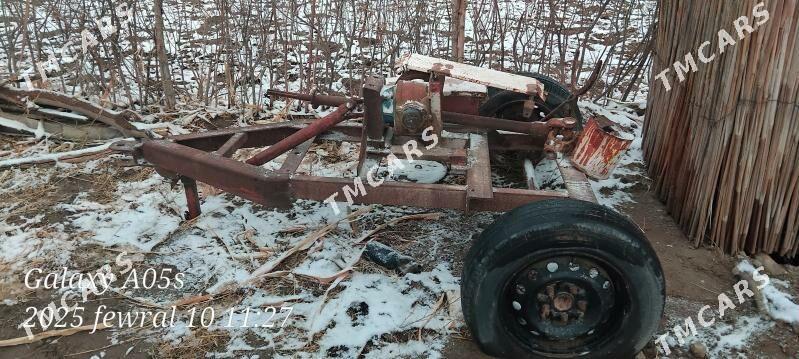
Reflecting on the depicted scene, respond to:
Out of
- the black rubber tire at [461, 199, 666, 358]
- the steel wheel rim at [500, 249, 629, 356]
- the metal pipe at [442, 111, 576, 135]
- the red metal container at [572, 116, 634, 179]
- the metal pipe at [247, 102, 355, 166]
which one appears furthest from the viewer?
the metal pipe at [442, 111, 576, 135]

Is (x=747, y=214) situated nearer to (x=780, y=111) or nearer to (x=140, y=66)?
(x=780, y=111)

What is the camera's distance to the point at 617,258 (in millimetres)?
2363

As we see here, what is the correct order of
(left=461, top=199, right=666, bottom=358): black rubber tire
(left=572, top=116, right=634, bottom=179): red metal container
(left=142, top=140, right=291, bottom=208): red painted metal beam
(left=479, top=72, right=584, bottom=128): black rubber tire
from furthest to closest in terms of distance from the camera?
(left=479, top=72, right=584, bottom=128): black rubber tire
(left=572, top=116, right=634, bottom=179): red metal container
(left=142, top=140, right=291, bottom=208): red painted metal beam
(left=461, top=199, right=666, bottom=358): black rubber tire

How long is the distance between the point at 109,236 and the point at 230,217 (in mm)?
771

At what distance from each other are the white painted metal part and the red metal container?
46 cm

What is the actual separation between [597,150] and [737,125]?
0.75 m

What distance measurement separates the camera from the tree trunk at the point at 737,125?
9.64 feet

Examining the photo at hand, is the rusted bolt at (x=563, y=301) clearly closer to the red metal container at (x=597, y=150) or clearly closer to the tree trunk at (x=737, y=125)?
the red metal container at (x=597, y=150)

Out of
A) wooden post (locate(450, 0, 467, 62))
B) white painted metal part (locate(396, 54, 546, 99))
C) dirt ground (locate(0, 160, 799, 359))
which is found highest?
wooden post (locate(450, 0, 467, 62))

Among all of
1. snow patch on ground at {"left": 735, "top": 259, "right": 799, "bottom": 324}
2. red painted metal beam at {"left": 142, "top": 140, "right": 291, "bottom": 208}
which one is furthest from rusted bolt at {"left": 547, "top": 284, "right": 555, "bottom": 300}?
red painted metal beam at {"left": 142, "top": 140, "right": 291, "bottom": 208}

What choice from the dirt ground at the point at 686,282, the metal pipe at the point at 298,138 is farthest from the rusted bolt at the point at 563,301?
the metal pipe at the point at 298,138

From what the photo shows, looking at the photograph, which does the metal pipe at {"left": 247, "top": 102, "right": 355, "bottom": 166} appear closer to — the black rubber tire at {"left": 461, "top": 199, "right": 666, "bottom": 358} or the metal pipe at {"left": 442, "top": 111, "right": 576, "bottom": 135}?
the metal pipe at {"left": 442, "top": 111, "right": 576, "bottom": 135}

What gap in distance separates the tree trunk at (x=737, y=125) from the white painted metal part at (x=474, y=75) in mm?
991

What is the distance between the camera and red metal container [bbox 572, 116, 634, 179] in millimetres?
3232
